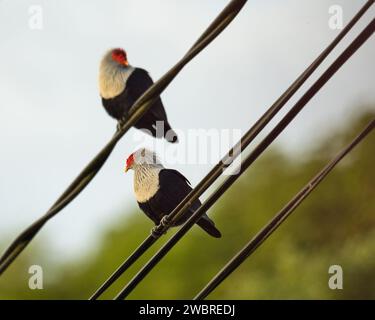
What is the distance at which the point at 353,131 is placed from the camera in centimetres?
1328

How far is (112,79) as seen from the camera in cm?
388

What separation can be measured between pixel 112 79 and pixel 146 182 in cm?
48

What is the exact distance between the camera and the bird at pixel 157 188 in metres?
3.84

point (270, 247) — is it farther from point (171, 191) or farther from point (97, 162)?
point (97, 162)

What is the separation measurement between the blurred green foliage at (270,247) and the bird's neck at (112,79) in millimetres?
7799

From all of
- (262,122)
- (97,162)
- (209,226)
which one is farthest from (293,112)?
(209,226)

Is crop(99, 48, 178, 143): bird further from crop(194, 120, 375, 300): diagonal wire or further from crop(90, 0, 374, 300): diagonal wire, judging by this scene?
crop(90, 0, 374, 300): diagonal wire

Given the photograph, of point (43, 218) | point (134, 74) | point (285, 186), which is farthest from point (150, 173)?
point (285, 186)

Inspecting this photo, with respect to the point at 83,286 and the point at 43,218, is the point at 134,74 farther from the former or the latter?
the point at 83,286

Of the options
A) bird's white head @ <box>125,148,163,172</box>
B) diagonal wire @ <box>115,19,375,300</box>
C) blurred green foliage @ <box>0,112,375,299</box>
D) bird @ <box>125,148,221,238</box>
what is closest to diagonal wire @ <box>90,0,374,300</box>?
diagonal wire @ <box>115,19,375,300</box>

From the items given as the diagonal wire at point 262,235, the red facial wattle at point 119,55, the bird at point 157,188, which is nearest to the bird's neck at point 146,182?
the bird at point 157,188

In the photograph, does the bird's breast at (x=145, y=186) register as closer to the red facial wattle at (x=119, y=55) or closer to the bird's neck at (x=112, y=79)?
the bird's neck at (x=112, y=79)
